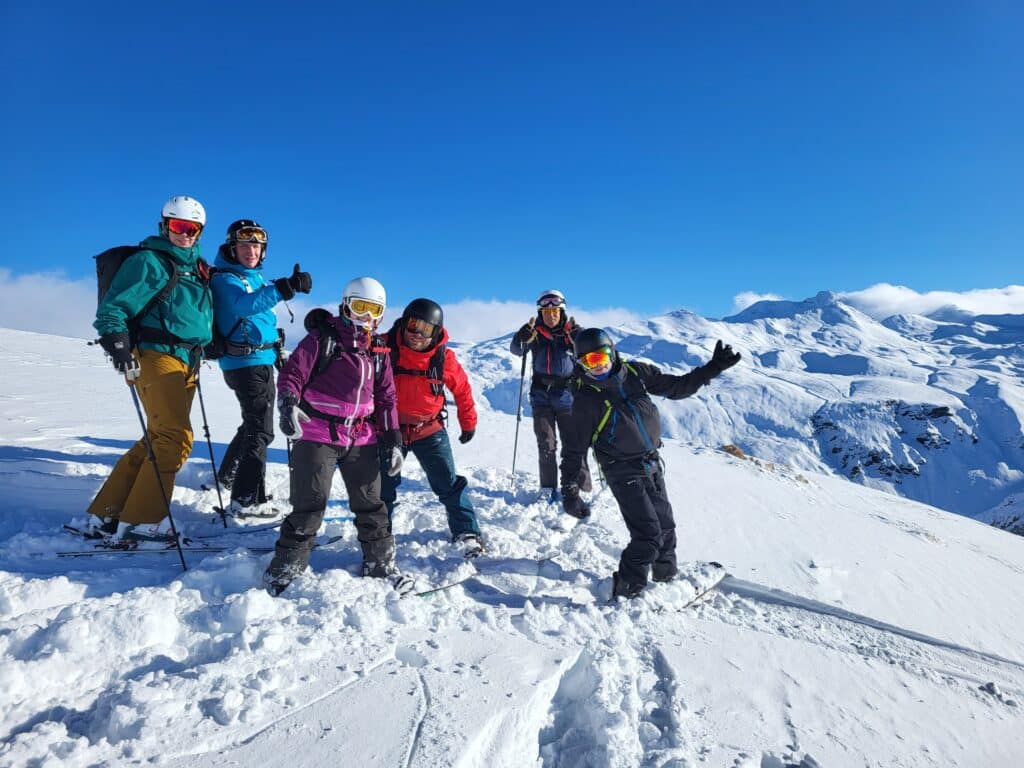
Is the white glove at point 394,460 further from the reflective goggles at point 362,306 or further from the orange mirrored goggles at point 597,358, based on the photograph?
the orange mirrored goggles at point 597,358

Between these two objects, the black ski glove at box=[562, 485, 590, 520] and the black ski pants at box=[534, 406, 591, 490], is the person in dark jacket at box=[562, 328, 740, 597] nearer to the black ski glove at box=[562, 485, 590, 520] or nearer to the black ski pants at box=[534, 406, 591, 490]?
the black ski glove at box=[562, 485, 590, 520]

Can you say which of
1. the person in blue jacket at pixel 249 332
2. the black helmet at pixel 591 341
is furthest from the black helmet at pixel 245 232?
the black helmet at pixel 591 341

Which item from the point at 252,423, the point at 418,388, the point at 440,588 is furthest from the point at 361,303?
the point at 440,588

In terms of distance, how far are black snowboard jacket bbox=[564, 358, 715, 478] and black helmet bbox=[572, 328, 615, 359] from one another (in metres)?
0.22

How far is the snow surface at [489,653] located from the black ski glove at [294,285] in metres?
2.28

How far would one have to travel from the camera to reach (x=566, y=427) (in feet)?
23.2

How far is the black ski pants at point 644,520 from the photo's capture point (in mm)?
4441

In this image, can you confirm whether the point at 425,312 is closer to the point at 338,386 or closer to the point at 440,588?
the point at 338,386

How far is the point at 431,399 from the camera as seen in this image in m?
4.98

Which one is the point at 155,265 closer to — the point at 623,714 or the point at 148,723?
the point at 148,723

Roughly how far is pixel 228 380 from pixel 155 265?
1345mm

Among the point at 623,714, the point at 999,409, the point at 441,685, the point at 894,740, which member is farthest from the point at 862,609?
the point at 999,409

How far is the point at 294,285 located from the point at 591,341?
2.85 m

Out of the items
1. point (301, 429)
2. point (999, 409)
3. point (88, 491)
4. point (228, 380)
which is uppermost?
point (999, 409)
